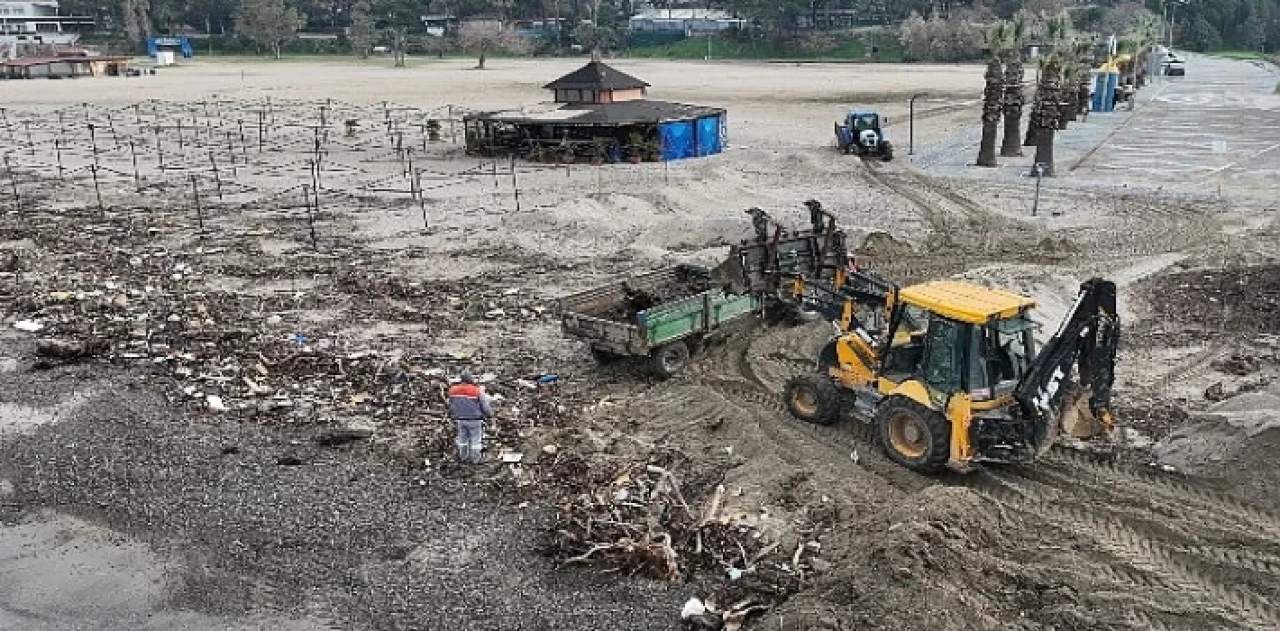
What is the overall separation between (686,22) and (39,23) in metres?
70.9

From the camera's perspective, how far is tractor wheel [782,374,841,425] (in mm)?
11914

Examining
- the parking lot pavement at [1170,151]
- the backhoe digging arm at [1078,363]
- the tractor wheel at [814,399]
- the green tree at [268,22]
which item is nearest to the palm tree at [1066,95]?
the parking lot pavement at [1170,151]

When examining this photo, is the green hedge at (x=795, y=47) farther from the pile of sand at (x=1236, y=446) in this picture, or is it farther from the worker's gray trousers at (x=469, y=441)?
the worker's gray trousers at (x=469, y=441)

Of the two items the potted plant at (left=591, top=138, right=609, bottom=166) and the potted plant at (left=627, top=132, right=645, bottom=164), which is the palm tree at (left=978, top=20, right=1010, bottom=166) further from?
the potted plant at (left=591, top=138, right=609, bottom=166)

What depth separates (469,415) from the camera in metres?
11.3

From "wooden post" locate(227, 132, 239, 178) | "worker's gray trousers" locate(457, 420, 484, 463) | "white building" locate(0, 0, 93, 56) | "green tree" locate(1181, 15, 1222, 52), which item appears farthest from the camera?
"white building" locate(0, 0, 93, 56)

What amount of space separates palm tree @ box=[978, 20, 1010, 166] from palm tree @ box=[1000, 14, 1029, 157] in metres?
0.21

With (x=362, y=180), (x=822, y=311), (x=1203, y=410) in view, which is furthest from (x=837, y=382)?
(x=362, y=180)

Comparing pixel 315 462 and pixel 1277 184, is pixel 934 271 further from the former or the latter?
pixel 1277 184

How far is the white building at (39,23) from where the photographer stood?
115625 mm

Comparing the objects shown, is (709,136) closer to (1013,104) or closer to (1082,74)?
(1013,104)

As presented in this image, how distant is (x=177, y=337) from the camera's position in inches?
631

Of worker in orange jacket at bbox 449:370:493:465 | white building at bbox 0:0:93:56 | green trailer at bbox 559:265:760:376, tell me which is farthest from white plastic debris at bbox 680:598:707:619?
white building at bbox 0:0:93:56

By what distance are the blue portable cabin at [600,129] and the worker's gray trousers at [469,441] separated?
24.7 metres
